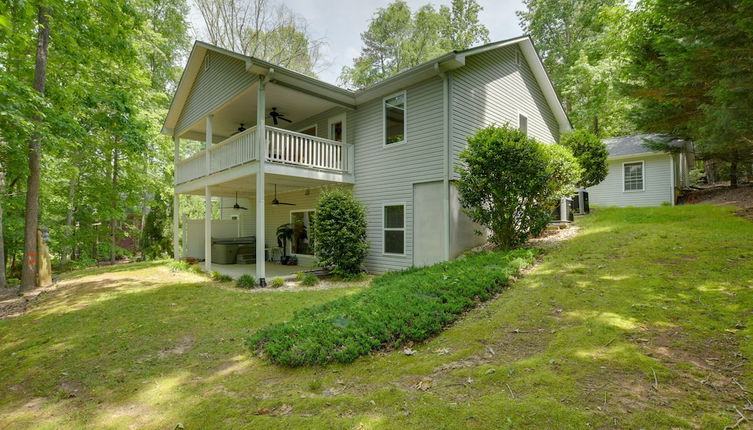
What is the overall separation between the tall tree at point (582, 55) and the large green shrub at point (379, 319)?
1594cm

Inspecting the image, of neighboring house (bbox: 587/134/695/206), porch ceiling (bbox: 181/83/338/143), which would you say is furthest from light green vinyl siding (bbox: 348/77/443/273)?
neighboring house (bbox: 587/134/695/206)

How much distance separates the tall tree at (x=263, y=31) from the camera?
66.9ft

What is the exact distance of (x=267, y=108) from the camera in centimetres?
1198

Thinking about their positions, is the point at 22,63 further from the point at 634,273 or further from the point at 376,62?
the point at 376,62

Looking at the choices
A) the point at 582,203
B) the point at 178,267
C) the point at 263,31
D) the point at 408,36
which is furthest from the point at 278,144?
the point at 408,36

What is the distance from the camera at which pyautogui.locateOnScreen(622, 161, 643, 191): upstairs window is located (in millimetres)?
16812

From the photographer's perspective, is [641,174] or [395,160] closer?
[395,160]

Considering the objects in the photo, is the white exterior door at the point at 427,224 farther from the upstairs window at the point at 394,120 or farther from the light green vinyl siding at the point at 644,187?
the light green vinyl siding at the point at 644,187

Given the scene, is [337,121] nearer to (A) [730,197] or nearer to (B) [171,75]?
(B) [171,75]

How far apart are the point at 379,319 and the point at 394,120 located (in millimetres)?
7262

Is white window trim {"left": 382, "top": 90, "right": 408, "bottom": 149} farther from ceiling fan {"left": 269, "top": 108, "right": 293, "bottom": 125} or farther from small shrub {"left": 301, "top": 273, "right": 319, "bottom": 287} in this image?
small shrub {"left": 301, "top": 273, "right": 319, "bottom": 287}

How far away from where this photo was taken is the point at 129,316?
659cm

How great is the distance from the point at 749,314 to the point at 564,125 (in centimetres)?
1303

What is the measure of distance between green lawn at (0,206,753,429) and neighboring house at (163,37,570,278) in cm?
361
